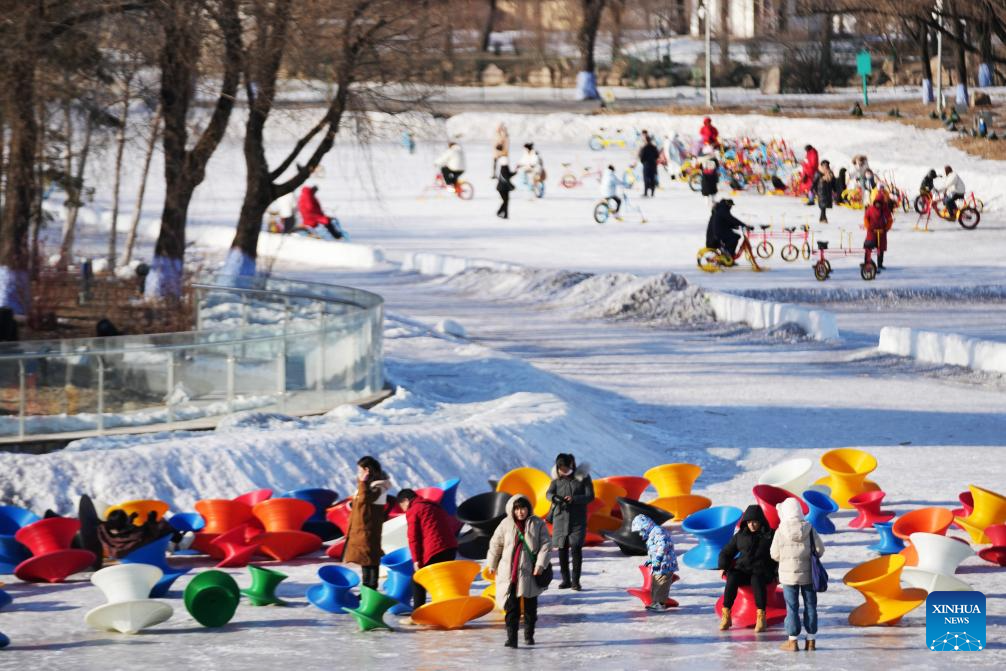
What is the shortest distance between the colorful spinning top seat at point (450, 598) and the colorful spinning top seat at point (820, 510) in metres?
3.46

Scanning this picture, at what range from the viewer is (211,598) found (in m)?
10.7

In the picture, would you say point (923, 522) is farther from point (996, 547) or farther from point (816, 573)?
point (816, 573)

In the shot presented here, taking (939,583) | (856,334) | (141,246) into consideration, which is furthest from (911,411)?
(141,246)

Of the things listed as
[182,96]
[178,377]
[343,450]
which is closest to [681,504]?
[343,450]

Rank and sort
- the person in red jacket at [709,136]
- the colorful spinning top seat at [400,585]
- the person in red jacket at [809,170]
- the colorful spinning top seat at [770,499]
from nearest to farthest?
the colorful spinning top seat at [400,585] < the colorful spinning top seat at [770,499] < the person in red jacket at [809,170] < the person in red jacket at [709,136]

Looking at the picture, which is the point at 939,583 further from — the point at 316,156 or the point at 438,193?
the point at 438,193

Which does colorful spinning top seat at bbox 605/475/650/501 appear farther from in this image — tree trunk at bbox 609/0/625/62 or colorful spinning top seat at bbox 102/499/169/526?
tree trunk at bbox 609/0/625/62

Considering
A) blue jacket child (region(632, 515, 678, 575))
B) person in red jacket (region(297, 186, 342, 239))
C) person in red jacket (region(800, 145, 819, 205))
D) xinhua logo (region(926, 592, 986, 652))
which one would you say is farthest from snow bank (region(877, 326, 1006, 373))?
person in red jacket (region(800, 145, 819, 205))

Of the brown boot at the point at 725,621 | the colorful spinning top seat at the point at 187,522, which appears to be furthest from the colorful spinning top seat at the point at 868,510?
the colorful spinning top seat at the point at 187,522

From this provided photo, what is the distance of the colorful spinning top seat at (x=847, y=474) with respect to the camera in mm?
14242

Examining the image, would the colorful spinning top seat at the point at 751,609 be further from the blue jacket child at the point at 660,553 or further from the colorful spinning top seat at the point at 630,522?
the colorful spinning top seat at the point at 630,522

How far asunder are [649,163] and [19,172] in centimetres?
2231

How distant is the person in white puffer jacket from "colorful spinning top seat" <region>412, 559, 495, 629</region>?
1.91m

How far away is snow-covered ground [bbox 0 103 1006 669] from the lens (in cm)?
1043
